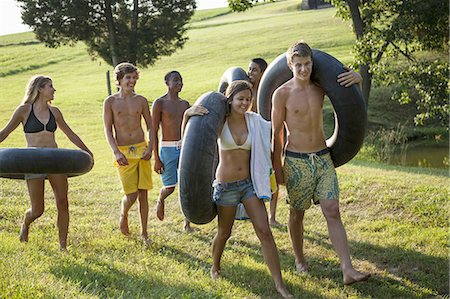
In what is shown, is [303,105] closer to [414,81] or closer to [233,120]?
[233,120]

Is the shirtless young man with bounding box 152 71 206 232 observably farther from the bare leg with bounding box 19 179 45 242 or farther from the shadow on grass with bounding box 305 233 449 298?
the shadow on grass with bounding box 305 233 449 298

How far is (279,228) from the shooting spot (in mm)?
8102

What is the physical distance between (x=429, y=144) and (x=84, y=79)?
2204 centimetres

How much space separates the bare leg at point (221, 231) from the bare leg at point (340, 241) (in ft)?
2.87

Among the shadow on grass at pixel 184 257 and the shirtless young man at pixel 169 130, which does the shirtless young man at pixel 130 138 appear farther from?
the shirtless young man at pixel 169 130

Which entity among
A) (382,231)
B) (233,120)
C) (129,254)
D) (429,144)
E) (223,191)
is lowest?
(429,144)

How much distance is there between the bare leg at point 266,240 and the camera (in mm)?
5523

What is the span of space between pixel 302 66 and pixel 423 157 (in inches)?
552

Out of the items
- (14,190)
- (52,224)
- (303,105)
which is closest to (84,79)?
(14,190)

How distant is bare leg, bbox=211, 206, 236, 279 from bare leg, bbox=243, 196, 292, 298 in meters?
0.23

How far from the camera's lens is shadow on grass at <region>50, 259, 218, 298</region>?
4875 mm

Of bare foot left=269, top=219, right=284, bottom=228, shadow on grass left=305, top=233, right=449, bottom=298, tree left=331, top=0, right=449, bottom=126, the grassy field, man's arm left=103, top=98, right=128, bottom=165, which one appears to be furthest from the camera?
tree left=331, top=0, right=449, bottom=126

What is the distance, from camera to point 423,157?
745 inches

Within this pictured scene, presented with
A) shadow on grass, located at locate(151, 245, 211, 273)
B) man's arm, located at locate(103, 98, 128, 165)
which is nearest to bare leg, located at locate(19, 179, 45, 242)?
man's arm, located at locate(103, 98, 128, 165)
